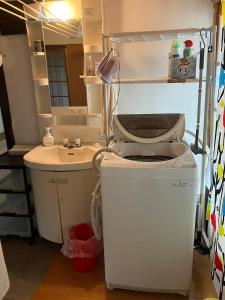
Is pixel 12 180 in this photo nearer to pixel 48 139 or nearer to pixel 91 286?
pixel 48 139

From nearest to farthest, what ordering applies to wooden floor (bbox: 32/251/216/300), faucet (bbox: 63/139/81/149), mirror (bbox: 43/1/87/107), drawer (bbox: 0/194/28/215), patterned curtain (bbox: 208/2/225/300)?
1. patterned curtain (bbox: 208/2/225/300)
2. wooden floor (bbox: 32/251/216/300)
3. mirror (bbox: 43/1/87/107)
4. faucet (bbox: 63/139/81/149)
5. drawer (bbox: 0/194/28/215)

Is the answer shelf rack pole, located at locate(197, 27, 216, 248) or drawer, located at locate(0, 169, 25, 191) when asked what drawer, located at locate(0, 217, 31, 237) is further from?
shelf rack pole, located at locate(197, 27, 216, 248)

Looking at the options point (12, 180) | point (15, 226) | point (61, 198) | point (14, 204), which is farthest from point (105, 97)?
point (15, 226)

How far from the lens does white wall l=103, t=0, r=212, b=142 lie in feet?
6.64

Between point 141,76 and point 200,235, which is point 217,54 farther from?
point 200,235

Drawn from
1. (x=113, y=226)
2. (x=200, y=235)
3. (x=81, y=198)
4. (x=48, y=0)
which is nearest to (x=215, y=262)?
(x=200, y=235)

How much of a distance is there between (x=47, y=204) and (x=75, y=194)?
256mm

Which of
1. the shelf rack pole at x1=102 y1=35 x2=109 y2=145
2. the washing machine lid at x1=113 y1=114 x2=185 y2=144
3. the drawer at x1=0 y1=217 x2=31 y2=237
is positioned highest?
the shelf rack pole at x1=102 y1=35 x2=109 y2=145

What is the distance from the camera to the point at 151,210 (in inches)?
62.4

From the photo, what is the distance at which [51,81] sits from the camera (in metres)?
2.28

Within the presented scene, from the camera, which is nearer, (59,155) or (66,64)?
(66,64)

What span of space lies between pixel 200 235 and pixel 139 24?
1.76 metres

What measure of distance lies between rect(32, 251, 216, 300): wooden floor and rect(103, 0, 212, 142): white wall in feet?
3.78

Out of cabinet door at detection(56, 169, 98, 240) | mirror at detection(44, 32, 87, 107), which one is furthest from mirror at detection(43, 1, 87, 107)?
cabinet door at detection(56, 169, 98, 240)
